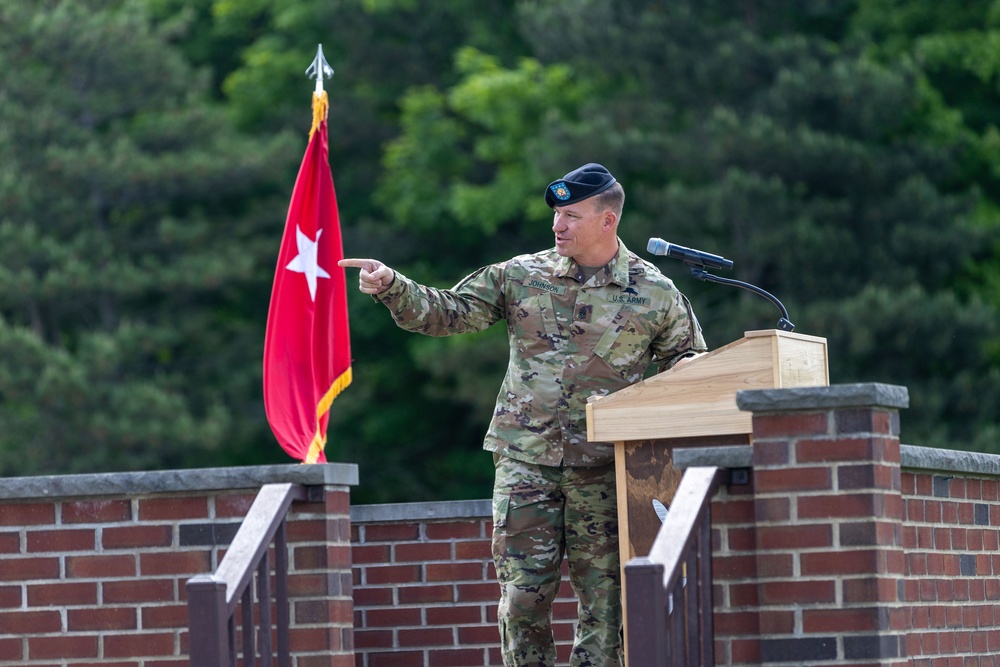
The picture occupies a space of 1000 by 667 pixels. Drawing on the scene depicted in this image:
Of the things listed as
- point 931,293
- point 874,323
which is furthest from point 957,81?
point 874,323

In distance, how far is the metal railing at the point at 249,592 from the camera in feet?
14.7

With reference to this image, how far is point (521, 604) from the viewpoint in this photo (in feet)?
17.0

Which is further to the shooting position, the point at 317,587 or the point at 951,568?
the point at 951,568

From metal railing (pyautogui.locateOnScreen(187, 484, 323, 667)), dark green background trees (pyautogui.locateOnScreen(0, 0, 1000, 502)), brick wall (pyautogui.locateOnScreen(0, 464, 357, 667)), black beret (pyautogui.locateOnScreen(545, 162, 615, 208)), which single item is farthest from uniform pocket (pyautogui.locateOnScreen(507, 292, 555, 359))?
dark green background trees (pyautogui.locateOnScreen(0, 0, 1000, 502))

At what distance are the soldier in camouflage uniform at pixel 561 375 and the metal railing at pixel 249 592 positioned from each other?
656 mm

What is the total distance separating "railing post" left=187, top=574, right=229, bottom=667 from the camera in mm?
4453

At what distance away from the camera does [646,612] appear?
400cm

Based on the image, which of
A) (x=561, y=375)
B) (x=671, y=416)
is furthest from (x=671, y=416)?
(x=561, y=375)

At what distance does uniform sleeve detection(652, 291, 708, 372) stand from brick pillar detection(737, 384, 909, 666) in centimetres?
95

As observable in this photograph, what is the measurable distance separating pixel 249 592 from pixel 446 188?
19827 mm

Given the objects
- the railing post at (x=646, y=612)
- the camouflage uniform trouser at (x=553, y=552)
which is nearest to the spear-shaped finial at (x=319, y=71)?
the camouflage uniform trouser at (x=553, y=552)

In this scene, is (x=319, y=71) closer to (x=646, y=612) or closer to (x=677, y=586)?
(x=677, y=586)

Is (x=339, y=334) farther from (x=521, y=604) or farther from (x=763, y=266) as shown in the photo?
(x=763, y=266)

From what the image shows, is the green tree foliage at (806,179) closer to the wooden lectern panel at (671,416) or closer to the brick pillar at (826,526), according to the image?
the wooden lectern panel at (671,416)
